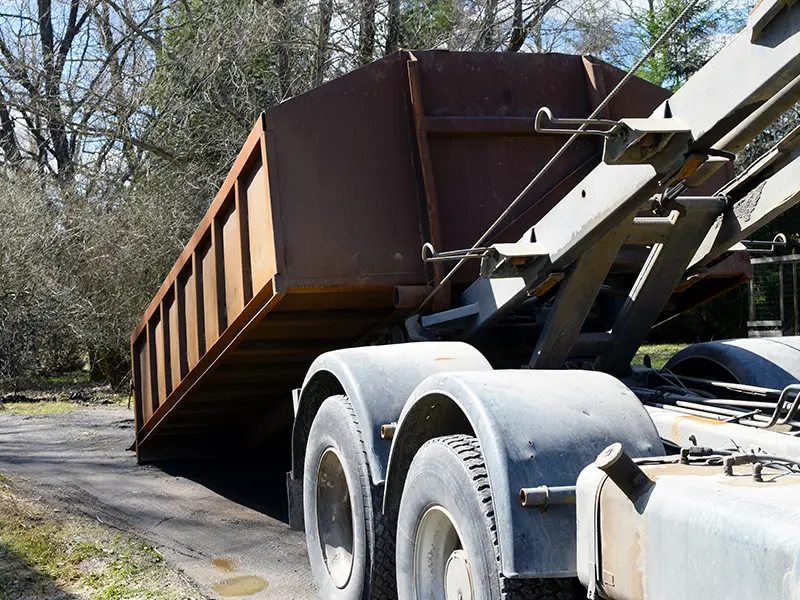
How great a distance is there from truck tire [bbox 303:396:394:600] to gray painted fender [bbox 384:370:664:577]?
29.0 inches

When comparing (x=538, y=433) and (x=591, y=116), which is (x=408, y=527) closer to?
(x=538, y=433)

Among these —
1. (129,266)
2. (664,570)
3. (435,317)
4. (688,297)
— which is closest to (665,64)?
(129,266)

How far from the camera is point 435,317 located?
506 centimetres

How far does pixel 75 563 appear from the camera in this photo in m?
5.23

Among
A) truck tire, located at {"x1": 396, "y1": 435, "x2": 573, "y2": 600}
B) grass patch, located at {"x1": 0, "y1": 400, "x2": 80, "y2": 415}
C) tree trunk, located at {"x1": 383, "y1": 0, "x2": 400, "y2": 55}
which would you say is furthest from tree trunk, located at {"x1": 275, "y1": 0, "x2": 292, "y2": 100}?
truck tire, located at {"x1": 396, "y1": 435, "x2": 573, "y2": 600}

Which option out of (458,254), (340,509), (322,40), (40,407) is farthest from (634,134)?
(40,407)

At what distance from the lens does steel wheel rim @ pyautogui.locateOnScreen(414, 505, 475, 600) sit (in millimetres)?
3266

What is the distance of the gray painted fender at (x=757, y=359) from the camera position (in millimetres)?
4867

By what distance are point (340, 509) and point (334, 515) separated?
43 mm

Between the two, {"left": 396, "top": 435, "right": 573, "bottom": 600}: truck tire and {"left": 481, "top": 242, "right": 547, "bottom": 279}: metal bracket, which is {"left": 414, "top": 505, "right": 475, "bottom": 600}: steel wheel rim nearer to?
{"left": 396, "top": 435, "right": 573, "bottom": 600}: truck tire

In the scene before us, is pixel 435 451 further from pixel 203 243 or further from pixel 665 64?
pixel 665 64

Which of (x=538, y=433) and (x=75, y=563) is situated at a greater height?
(x=538, y=433)

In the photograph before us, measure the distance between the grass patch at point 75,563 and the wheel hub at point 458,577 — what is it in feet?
5.73

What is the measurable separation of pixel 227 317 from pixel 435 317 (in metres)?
1.36
